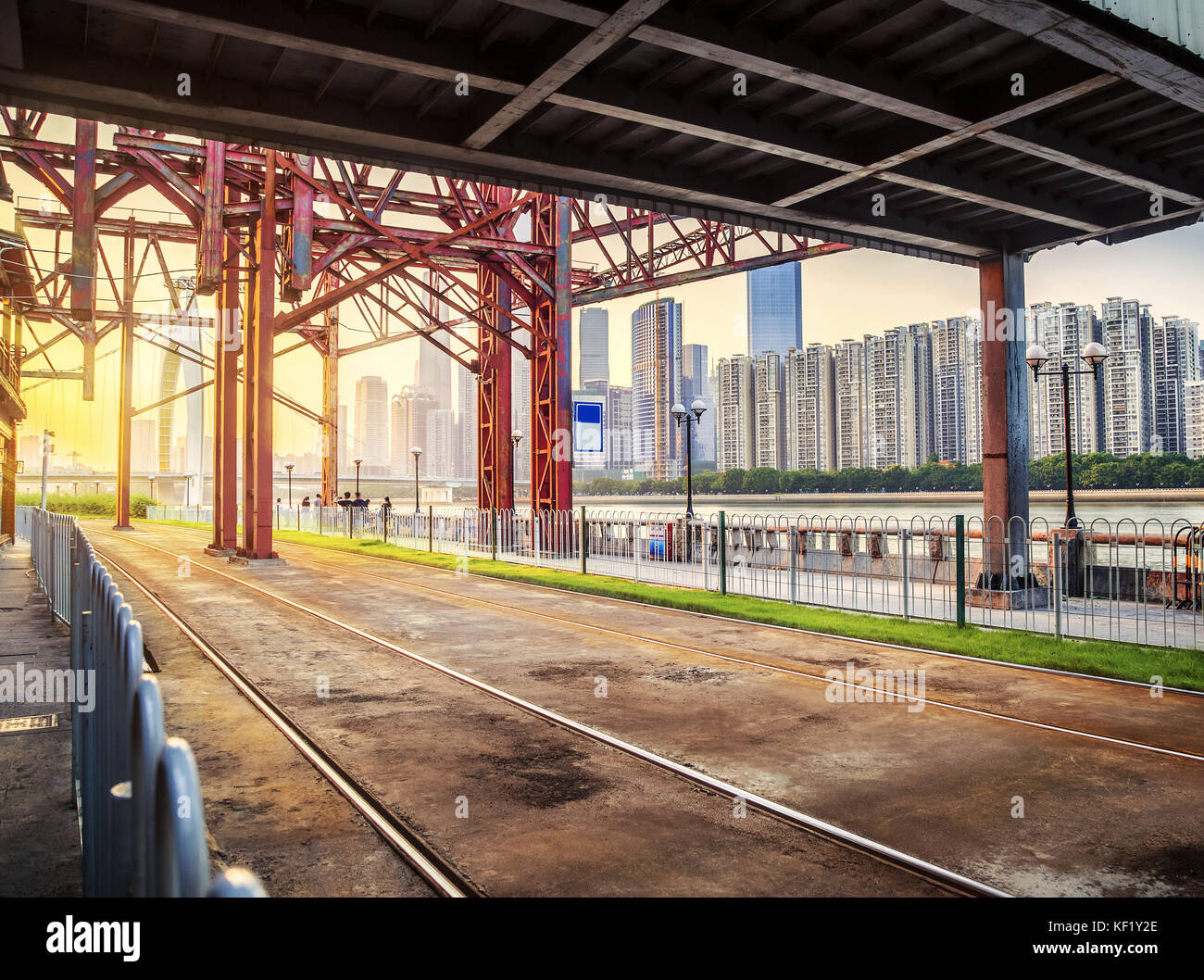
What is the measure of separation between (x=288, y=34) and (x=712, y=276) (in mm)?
22857

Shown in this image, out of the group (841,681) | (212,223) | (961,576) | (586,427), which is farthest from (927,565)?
(212,223)

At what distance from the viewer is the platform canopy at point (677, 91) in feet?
24.3

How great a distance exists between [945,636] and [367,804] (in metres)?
8.67

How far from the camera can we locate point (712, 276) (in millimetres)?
28891

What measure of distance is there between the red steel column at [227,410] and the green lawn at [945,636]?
12614mm

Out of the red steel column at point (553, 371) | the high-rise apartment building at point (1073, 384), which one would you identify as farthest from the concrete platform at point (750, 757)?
the high-rise apartment building at point (1073, 384)

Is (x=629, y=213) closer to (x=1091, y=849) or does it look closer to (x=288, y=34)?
(x=288, y=34)

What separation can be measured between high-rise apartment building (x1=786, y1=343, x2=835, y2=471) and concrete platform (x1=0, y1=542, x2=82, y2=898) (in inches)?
5561

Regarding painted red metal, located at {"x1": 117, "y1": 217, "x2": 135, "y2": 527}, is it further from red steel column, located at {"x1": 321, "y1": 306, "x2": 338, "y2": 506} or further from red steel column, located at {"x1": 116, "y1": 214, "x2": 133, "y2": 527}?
red steel column, located at {"x1": 321, "y1": 306, "x2": 338, "y2": 506}

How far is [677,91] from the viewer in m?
9.27

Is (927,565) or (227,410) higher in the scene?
(227,410)

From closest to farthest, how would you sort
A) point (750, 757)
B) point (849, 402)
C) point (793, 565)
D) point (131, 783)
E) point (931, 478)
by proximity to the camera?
point (131, 783)
point (750, 757)
point (793, 565)
point (931, 478)
point (849, 402)

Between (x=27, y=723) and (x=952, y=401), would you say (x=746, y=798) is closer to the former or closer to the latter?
(x=27, y=723)
